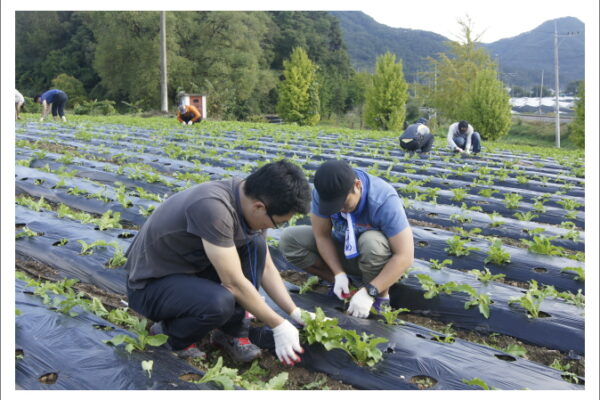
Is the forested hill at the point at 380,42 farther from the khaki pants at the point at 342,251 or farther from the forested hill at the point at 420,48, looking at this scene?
the khaki pants at the point at 342,251

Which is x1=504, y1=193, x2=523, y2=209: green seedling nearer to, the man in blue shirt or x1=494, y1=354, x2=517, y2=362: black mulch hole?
the man in blue shirt

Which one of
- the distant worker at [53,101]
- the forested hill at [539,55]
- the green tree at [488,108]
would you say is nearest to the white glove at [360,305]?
the distant worker at [53,101]

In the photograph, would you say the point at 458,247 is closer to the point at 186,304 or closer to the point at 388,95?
the point at 186,304

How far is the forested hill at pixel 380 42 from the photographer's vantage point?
8469cm

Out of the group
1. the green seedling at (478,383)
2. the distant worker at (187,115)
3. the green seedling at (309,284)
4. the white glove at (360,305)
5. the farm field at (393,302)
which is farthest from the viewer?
the distant worker at (187,115)

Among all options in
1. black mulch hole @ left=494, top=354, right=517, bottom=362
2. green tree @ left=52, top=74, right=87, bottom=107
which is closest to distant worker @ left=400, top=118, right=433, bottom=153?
black mulch hole @ left=494, top=354, right=517, bottom=362

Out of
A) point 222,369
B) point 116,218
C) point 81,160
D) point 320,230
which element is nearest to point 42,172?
point 81,160

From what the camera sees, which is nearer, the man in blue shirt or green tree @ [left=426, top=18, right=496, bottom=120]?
the man in blue shirt

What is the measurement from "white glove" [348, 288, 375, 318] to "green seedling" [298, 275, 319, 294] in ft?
1.42

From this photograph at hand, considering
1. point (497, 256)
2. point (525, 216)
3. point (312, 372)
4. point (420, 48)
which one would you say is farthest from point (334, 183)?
point (420, 48)

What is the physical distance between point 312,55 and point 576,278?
4432 cm

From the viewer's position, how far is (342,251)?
337cm

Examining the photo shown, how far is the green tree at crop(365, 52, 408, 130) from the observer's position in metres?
24.2

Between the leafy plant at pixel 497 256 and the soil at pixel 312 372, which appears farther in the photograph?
the leafy plant at pixel 497 256
